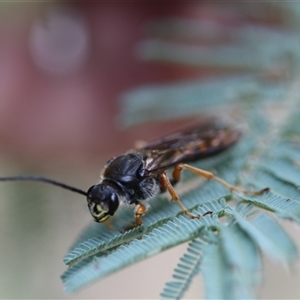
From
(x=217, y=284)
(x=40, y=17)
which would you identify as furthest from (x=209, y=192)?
(x=40, y=17)

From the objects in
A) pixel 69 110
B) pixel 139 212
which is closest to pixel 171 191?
pixel 139 212

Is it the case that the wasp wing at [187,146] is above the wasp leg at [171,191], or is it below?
above

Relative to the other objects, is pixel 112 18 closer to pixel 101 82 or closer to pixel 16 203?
pixel 101 82

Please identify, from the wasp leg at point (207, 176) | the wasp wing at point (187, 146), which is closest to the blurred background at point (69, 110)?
the wasp wing at point (187, 146)

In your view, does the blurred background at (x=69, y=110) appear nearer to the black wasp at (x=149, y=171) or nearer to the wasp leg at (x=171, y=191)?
the black wasp at (x=149, y=171)

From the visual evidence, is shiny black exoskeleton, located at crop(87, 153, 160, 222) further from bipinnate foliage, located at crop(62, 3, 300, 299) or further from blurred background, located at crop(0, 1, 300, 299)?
blurred background, located at crop(0, 1, 300, 299)

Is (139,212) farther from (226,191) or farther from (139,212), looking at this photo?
(226,191)

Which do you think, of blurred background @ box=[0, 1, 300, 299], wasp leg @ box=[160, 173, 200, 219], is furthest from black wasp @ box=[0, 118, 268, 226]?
blurred background @ box=[0, 1, 300, 299]
